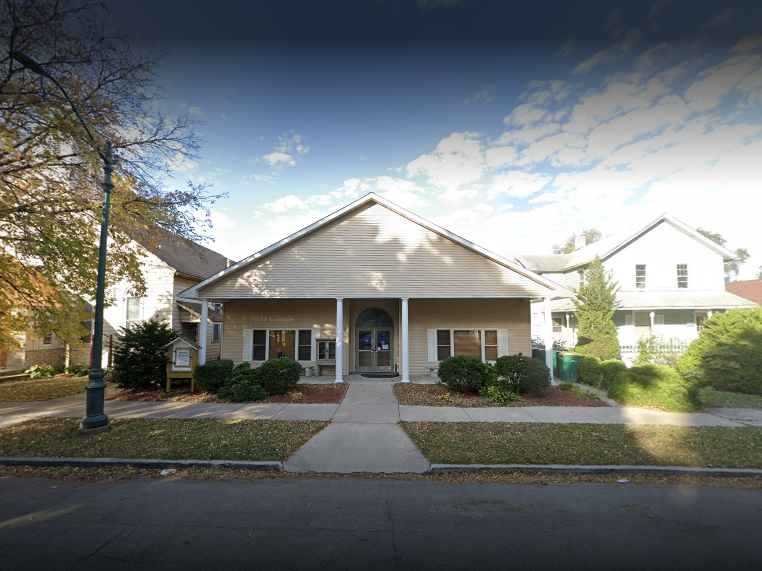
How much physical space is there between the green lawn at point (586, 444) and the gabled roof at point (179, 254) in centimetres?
1045

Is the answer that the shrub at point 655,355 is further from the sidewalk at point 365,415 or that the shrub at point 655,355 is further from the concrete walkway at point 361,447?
the concrete walkway at point 361,447

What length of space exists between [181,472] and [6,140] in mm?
9518

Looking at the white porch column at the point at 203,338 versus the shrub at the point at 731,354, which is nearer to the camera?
the shrub at the point at 731,354

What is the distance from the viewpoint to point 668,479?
5.28 m

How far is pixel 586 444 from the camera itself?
6445 millimetres

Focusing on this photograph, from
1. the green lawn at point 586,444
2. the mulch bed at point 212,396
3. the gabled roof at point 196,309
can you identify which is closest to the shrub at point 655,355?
the green lawn at point 586,444

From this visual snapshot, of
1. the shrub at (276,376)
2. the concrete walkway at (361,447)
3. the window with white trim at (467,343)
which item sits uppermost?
the window with white trim at (467,343)

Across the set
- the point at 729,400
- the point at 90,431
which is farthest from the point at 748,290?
the point at 90,431

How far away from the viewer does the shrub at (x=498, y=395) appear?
9791 millimetres

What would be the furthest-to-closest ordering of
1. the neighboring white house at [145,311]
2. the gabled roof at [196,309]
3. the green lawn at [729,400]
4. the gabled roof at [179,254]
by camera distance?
the gabled roof at [196,309] < the neighboring white house at [145,311] < the gabled roof at [179,254] < the green lawn at [729,400]

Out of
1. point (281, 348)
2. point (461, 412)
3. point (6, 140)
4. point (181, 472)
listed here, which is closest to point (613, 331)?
point (461, 412)

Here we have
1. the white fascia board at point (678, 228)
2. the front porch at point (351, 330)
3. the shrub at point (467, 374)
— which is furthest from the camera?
the white fascia board at point (678, 228)

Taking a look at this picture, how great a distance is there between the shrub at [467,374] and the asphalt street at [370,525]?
5445mm

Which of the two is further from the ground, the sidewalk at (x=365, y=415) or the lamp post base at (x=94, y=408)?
the lamp post base at (x=94, y=408)
